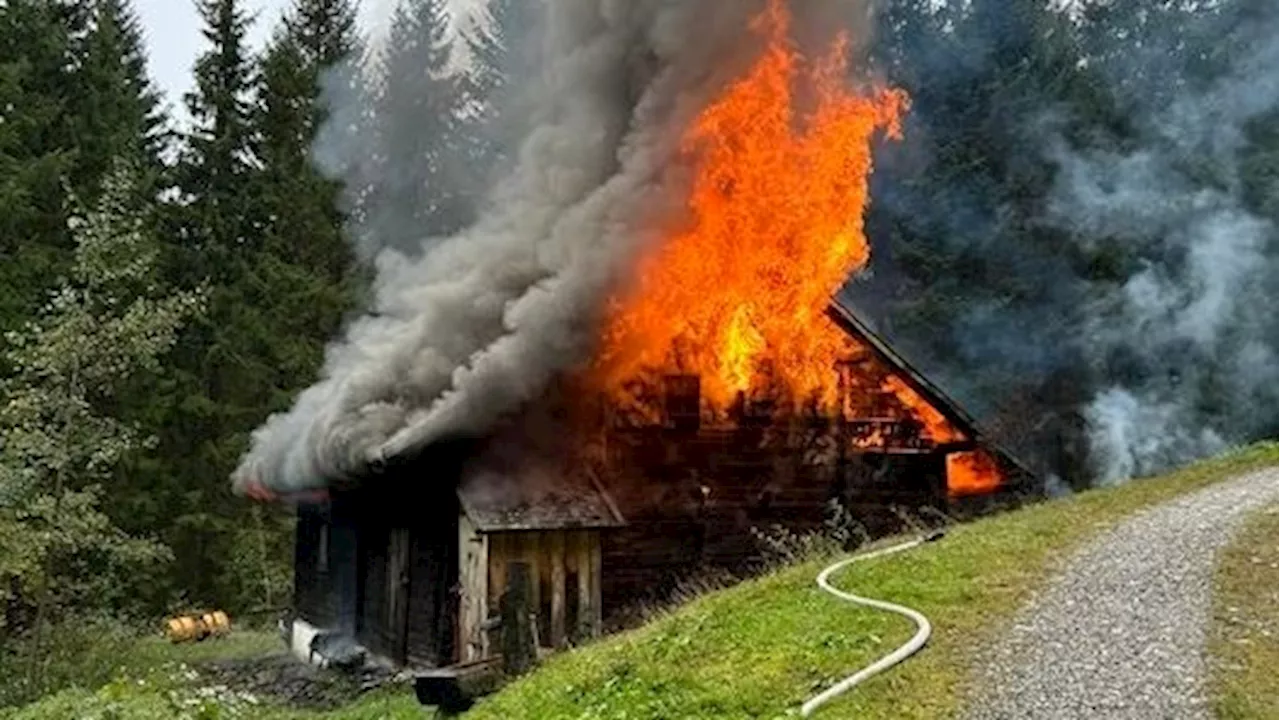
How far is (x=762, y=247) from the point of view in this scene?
799 inches

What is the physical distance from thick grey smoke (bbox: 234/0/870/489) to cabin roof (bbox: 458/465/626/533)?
97cm

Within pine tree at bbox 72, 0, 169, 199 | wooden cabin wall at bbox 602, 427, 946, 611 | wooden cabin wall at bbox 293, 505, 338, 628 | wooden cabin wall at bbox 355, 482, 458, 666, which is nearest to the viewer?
wooden cabin wall at bbox 355, 482, 458, 666

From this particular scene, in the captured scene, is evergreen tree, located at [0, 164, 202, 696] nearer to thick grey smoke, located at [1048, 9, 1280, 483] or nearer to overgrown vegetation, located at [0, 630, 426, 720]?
overgrown vegetation, located at [0, 630, 426, 720]

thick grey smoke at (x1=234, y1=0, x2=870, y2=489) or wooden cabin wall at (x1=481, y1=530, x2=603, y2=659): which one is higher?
thick grey smoke at (x1=234, y1=0, x2=870, y2=489)

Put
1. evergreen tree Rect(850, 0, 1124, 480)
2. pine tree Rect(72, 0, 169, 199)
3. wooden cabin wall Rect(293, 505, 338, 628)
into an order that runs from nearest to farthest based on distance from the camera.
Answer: wooden cabin wall Rect(293, 505, 338, 628)
evergreen tree Rect(850, 0, 1124, 480)
pine tree Rect(72, 0, 169, 199)

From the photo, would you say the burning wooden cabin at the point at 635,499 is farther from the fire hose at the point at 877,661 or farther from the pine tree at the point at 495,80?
the pine tree at the point at 495,80

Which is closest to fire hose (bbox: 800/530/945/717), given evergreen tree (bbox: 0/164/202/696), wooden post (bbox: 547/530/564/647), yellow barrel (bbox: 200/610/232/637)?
wooden post (bbox: 547/530/564/647)

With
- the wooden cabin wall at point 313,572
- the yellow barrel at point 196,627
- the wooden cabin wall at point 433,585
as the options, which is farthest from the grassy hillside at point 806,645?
the yellow barrel at point 196,627

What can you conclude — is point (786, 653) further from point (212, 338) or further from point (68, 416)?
point (212, 338)

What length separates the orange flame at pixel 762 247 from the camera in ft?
64.1

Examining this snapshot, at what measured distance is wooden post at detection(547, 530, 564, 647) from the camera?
17578mm

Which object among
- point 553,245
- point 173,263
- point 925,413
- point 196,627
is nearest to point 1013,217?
point 925,413

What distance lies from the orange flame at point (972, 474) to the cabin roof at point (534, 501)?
7.34 metres

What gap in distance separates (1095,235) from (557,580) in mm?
19150
